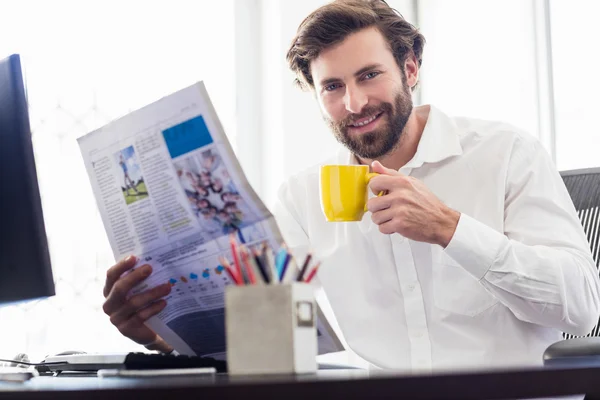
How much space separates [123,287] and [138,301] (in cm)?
3

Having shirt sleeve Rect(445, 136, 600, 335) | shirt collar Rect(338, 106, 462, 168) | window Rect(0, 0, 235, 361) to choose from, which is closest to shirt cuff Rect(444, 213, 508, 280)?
shirt sleeve Rect(445, 136, 600, 335)

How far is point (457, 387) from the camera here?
54 cm

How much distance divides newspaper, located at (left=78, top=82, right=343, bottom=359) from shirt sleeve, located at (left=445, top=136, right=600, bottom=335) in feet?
1.06

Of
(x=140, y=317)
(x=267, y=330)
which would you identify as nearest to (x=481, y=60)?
(x=140, y=317)

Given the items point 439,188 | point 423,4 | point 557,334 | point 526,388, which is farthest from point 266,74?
point 526,388

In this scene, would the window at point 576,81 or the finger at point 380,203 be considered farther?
the window at point 576,81

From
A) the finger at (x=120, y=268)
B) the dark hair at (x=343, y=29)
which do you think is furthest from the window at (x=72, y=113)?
the finger at (x=120, y=268)

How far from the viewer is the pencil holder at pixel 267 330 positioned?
0.65 m

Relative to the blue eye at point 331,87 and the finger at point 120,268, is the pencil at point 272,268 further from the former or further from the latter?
the blue eye at point 331,87

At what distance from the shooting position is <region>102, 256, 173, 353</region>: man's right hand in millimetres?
1017

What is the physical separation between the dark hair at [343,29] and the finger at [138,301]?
0.78 meters

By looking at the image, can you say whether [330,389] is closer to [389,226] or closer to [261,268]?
[261,268]

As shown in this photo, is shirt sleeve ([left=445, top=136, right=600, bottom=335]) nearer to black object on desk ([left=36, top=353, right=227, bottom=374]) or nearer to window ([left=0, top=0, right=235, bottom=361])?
black object on desk ([left=36, top=353, right=227, bottom=374])

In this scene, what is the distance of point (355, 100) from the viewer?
1.56 metres
